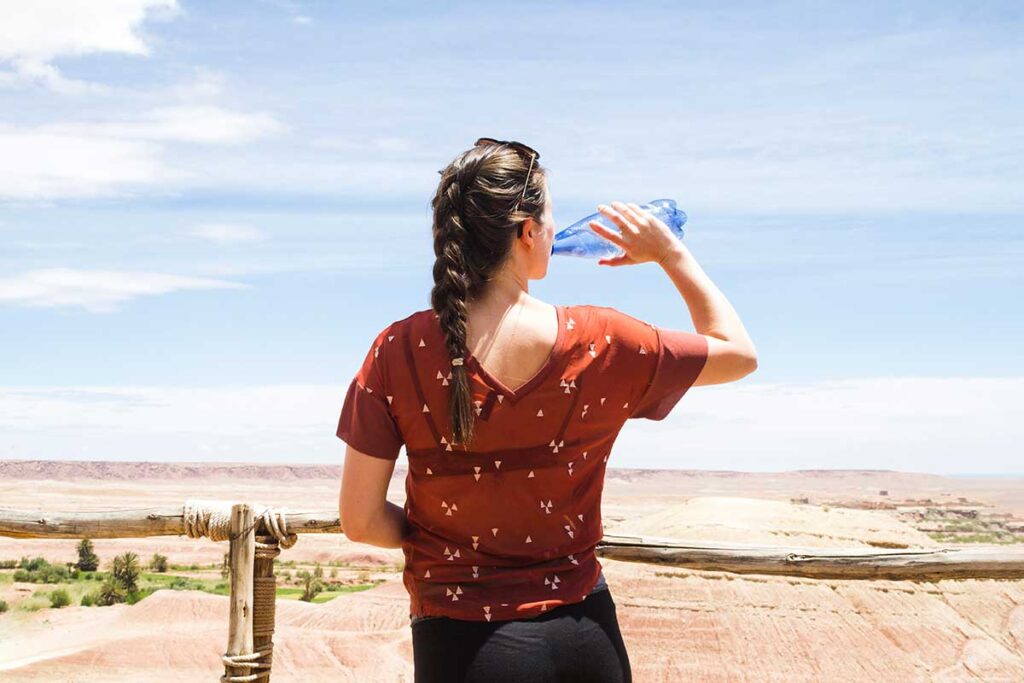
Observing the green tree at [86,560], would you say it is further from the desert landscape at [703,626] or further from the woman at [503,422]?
the woman at [503,422]

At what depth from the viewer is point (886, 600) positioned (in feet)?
51.2

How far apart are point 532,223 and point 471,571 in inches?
21.4

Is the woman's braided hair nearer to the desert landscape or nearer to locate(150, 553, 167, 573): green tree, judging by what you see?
the desert landscape

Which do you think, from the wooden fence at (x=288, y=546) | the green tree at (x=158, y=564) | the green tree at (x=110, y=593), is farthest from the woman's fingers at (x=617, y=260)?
the green tree at (x=158, y=564)

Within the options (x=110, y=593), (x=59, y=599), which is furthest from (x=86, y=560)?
(x=59, y=599)

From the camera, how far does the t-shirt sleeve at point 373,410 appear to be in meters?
1.63

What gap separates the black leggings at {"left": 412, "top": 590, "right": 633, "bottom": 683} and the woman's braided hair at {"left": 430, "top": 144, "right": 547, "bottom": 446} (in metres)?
0.30

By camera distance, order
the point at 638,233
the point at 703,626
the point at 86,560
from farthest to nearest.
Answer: the point at 86,560, the point at 703,626, the point at 638,233

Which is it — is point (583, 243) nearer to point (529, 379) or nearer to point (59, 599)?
point (529, 379)

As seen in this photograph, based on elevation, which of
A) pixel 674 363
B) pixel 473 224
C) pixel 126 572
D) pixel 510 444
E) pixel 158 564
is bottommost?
pixel 158 564

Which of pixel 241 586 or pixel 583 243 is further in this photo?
pixel 241 586

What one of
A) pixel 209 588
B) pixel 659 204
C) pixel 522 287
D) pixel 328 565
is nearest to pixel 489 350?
pixel 522 287

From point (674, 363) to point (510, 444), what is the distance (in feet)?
0.99

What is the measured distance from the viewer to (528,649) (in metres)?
Answer: 1.57
